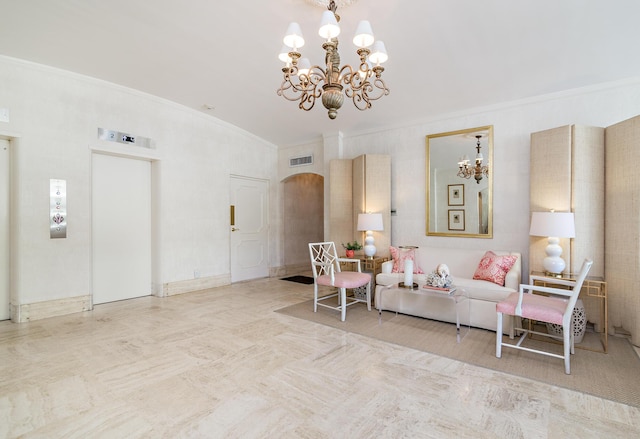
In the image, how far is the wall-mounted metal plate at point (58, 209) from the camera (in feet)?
13.7

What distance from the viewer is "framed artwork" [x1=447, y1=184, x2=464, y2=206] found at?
15.6 ft

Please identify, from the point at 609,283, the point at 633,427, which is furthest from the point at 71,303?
the point at 609,283

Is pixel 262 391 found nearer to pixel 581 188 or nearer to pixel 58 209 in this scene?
pixel 58 209

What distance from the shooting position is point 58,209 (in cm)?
423

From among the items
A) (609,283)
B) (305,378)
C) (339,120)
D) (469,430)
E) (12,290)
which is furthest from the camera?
(339,120)

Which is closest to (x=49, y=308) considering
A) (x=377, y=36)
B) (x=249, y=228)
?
(x=249, y=228)

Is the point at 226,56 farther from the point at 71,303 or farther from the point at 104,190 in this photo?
the point at 71,303

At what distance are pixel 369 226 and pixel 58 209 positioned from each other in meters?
4.20

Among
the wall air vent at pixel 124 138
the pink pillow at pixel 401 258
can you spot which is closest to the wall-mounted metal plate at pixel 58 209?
the wall air vent at pixel 124 138

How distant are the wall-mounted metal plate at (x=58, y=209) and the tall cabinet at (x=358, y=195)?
3837 mm

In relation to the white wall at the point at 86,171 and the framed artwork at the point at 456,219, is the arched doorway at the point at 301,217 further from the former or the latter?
the framed artwork at the point at 456,219

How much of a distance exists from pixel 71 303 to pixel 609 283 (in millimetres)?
6438

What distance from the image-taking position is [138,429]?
1.96 metres

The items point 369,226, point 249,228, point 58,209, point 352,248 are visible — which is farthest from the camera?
point 249,228
